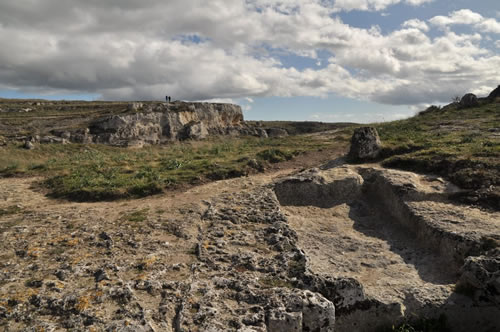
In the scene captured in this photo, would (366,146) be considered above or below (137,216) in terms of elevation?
above

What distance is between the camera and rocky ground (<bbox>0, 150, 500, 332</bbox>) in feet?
19.7

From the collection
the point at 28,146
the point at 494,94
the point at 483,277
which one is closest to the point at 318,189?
the point at 483,277

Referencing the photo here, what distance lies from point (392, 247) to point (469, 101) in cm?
3382

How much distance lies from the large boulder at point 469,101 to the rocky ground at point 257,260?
29.5 meters

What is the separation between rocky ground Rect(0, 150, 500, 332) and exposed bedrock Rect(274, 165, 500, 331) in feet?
0.11

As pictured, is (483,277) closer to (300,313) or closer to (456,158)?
(300,313)

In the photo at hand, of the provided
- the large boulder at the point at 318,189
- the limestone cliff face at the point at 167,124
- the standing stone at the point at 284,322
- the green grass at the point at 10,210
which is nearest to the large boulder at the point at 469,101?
the large boulder at the point at 318,189

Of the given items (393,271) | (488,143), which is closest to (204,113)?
(488,143)

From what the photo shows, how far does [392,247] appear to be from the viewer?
32.8 ft

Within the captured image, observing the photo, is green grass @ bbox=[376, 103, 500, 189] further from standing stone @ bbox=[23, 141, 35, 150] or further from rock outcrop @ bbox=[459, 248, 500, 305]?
standing stone @ bbox=[23, 141, 35, 150]

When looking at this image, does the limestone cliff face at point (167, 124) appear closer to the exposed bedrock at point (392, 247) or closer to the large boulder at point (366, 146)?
the large boulder at point (366, 146)

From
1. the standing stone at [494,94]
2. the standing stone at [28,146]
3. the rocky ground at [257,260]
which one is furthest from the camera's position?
the standing stone at [494,94]

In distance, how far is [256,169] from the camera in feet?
56.5

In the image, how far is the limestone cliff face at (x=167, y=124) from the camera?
3962 cm
